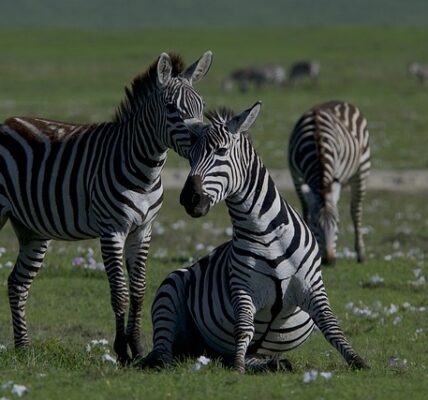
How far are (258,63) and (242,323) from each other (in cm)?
6756

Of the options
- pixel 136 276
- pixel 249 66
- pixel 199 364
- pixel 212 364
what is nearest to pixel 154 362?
pixel 212 364

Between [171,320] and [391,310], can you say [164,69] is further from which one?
[391,310]

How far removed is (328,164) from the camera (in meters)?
14.3

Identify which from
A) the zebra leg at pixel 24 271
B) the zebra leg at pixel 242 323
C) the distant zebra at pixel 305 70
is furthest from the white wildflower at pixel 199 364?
the distant zebra at pixel 305 70

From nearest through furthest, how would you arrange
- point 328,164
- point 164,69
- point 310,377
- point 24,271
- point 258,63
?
point 310,377 → point 164,69 → point 24,271 → point 328,164 → point 258,63

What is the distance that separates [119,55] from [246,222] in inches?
2645

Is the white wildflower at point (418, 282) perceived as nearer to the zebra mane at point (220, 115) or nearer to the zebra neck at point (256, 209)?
the zebra neck at point (256, 209)

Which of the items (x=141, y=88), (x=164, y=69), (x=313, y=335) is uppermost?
(x=164, y=69)

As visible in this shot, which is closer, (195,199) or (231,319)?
(195,199)

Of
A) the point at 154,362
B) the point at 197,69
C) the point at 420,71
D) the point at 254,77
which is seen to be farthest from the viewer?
the point at 254,77

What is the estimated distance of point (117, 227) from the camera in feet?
27.6

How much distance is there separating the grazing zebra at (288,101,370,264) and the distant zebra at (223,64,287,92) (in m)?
41.5

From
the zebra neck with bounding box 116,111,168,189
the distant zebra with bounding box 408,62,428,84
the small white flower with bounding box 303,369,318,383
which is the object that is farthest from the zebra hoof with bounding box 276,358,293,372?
the distant zebra with bounding box 408,62,428,84

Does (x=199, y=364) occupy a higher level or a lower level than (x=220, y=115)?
lower
